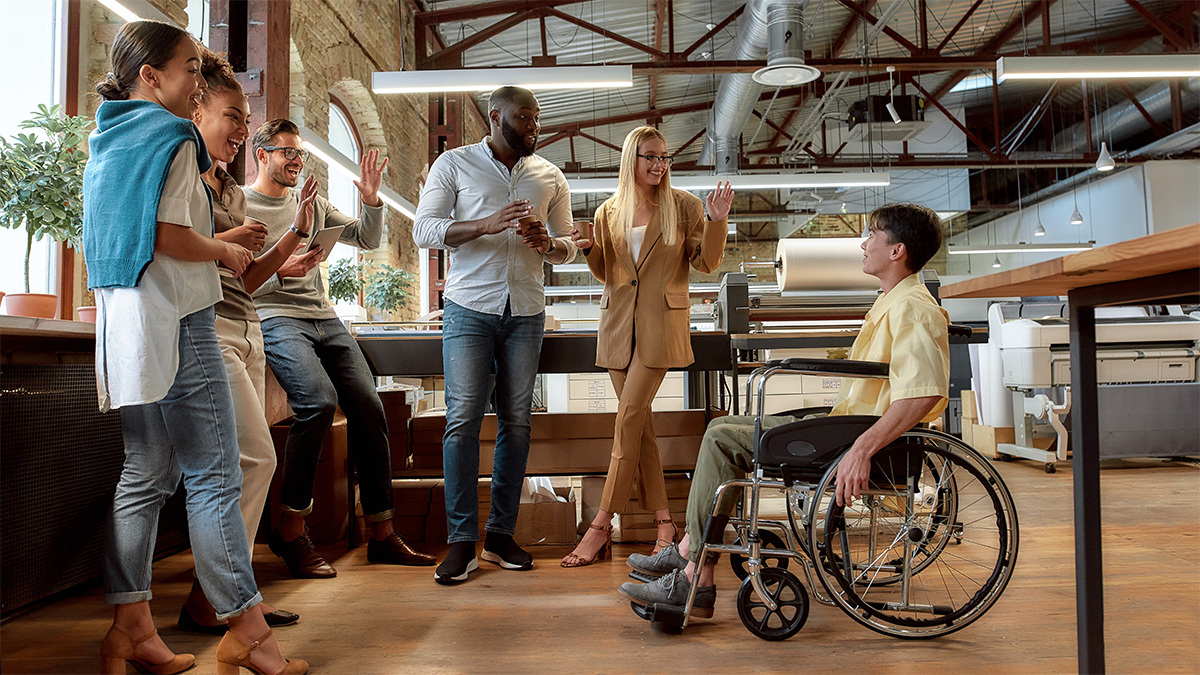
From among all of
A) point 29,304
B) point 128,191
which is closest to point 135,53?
point 128,191

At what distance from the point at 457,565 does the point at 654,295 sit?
111cm

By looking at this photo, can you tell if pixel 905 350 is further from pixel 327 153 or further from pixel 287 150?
pixel 327 153

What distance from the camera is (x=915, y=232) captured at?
197 centimetres

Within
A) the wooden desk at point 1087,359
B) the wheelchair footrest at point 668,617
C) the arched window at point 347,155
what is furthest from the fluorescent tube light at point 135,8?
the arched window at point 347,155

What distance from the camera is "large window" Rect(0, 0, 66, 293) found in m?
3.34

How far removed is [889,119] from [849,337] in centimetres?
620

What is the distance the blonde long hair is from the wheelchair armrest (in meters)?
1.05

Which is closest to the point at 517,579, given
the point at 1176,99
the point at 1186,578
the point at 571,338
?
the point at 571,338

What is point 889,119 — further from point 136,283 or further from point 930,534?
point 136,283

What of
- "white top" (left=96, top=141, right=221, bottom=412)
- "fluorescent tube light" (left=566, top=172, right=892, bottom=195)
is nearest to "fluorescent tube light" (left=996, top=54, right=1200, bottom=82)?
"fluorescent tube light" (left=566, top=172, right=892, bottom=195)

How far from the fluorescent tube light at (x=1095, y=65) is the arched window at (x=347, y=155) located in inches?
226

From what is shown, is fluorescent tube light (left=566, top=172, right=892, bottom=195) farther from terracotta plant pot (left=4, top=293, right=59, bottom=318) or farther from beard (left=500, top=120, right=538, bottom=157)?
terracotta plant pot (left=4, top=293, right=59, bottom=318)

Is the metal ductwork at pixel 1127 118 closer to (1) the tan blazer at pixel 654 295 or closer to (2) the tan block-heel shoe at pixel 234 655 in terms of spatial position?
(1) the tan blazer at pixel 654 295

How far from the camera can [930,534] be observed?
72.8 inches
